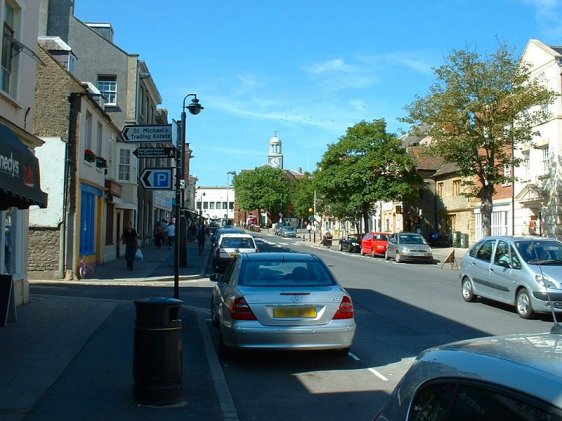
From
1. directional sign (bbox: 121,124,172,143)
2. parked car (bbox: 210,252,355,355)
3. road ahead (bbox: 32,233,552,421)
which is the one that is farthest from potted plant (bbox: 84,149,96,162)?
parked car (bbox: 210,252,355,355)

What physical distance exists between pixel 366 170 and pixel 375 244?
11270mm

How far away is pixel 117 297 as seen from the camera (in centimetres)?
1514

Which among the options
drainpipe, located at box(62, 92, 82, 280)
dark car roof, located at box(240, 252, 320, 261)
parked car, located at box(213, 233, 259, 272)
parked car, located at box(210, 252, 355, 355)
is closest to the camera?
parked car, located at box(210, 252, 355, 355)

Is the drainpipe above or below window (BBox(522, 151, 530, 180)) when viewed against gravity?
below

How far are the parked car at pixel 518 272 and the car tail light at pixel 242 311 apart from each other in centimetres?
595

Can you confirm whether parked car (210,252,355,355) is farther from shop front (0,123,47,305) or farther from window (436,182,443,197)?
window (436,182,443,197)

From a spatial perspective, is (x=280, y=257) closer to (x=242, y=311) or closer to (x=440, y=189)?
(x=242, y=311)

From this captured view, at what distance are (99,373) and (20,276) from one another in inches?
228

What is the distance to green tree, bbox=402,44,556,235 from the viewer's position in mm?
28594

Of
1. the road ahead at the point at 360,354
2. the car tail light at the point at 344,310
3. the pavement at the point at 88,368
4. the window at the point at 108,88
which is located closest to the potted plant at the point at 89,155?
the road ahead at the point at 360,354

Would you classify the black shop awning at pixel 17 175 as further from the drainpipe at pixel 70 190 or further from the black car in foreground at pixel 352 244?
the black car in foreground at pixel 352 244

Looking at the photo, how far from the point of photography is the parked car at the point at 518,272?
11.6 meters

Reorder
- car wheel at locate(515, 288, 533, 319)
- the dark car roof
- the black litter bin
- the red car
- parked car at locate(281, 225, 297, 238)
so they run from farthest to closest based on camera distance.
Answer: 1. parked car at locate(281, 225, 297, 238)
2. the red car
3. car wheel at locate(515, 288, 533, 319)
4. the dark car roof
5. the black litter bin

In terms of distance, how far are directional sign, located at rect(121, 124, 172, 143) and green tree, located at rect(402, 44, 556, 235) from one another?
67.5 ft
